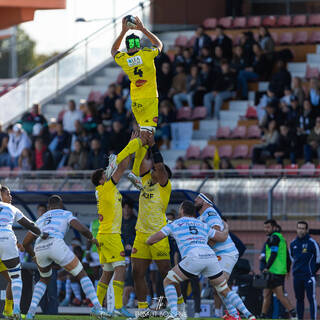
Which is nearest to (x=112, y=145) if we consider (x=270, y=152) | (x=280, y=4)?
(x=270, y=152)

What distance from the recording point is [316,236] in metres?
20.8

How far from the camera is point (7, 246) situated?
14852 mm

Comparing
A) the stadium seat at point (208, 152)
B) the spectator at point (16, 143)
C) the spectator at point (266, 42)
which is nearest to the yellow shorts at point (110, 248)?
the stadium seat at point (208, 152)

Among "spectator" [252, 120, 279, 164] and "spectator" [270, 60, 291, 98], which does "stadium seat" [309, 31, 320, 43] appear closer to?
"spectator" [270, 60, 291, 98]

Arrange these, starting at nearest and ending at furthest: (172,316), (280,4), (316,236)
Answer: (172,316) → (316,236) → (280,4)

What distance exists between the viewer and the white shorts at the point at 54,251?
14445mm

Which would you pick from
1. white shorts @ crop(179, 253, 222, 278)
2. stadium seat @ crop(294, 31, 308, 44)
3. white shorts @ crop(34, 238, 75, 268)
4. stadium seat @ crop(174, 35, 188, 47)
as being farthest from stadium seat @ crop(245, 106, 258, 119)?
white shorts @ crop(34, 238, 75, 268)

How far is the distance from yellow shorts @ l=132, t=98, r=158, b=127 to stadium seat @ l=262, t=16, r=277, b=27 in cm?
1560

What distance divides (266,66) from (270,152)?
14.8 feet

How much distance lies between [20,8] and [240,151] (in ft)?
23.9

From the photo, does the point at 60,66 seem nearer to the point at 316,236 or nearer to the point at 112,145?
the point at 112,145

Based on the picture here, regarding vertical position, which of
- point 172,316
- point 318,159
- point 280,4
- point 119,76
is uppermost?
point 280,4

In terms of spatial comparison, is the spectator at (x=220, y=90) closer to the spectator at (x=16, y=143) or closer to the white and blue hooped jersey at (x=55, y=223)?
the spectator at (x=16, y=143)

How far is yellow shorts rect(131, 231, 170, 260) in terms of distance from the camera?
51.5 ft
